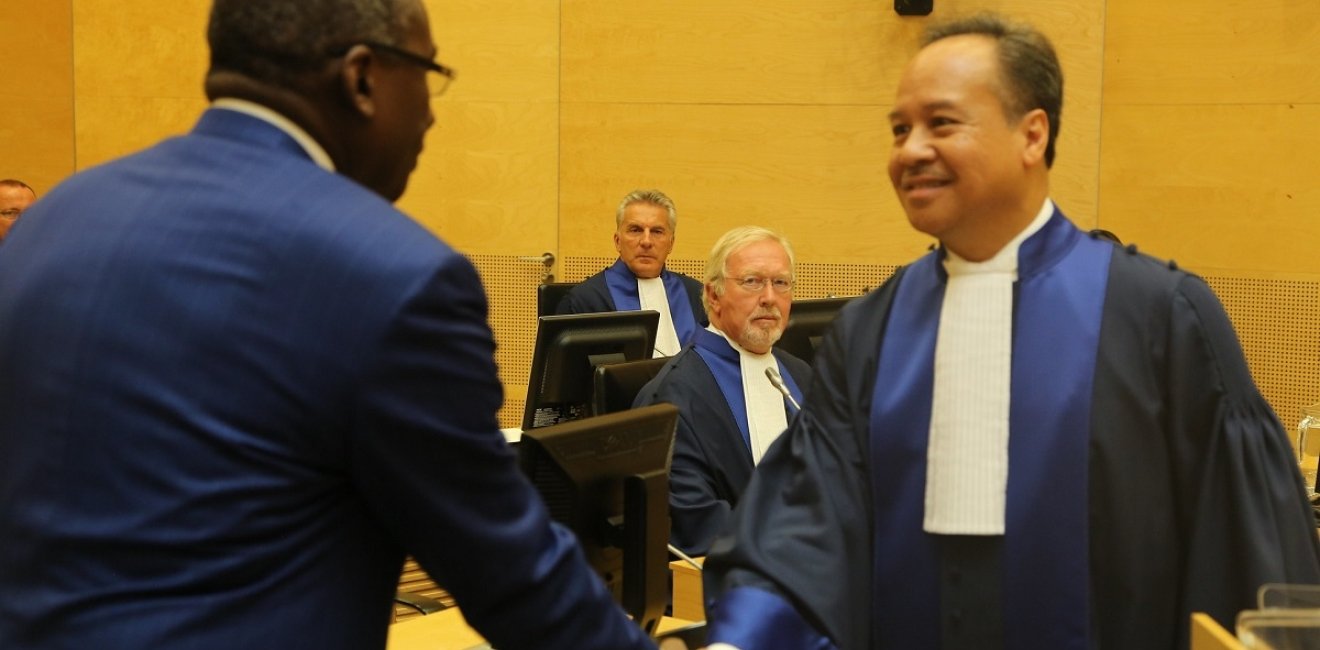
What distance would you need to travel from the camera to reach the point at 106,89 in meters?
9.36

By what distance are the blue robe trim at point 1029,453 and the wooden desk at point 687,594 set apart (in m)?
1.18

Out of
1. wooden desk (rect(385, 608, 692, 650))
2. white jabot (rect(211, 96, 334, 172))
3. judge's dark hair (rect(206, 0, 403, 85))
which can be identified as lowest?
wooden desk (rect(385, 608, 692, 650))

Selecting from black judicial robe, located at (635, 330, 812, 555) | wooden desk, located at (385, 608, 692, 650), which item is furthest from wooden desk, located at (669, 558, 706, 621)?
black judicial robe, located at (635, 330, 812, 555)

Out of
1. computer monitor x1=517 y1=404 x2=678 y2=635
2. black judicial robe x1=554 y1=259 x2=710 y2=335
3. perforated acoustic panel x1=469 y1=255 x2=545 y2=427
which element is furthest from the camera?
perforated acoustic panel x1=469 y1=255 x2=545 y2=427

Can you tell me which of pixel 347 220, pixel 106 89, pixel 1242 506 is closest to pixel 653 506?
pixel 1242 506

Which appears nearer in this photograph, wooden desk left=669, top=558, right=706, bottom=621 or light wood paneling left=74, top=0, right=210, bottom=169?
wooden desk left=669, top=558, right=706, bottom=621

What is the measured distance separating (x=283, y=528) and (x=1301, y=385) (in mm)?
7350

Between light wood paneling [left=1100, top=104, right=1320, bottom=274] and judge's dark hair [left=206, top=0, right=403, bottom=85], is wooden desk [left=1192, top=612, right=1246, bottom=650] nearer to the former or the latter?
judge's dark hair [left=206, top=0, right=403, bottom=85]

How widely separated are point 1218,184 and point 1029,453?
617 cm

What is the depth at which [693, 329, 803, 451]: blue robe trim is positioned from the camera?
4305mm

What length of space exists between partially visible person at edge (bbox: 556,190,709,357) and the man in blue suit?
5.24 meters

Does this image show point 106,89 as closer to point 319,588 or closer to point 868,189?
point 868,189

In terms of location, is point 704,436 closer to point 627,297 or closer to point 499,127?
point 627,297

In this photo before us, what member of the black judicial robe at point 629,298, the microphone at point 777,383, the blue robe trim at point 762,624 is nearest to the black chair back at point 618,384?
the microphone at point 777,383
